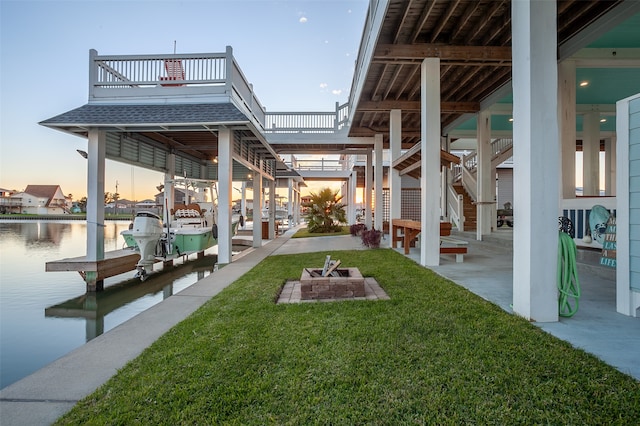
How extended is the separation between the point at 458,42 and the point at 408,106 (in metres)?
3.06

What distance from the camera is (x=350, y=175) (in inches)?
851

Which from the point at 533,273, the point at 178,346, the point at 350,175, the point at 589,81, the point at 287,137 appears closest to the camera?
the point at 178,346

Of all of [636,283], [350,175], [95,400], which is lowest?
[95,400]

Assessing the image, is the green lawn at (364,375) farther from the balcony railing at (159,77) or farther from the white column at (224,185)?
the balcony railing at (159,77)

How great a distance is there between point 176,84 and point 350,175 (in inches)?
583

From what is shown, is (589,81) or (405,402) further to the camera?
(589,81)

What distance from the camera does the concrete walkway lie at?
2.08 meters

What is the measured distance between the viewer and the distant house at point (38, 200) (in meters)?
38.2

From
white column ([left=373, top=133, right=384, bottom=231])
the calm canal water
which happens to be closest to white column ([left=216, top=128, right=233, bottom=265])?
the calm canal water

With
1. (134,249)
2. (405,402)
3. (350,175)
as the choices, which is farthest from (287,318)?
(350,175)

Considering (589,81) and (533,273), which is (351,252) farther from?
(589,81)

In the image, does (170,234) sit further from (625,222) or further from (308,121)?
(625,222)

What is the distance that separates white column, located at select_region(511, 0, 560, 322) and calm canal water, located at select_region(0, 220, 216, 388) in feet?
17.8

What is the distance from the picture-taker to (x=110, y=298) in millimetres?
5996
